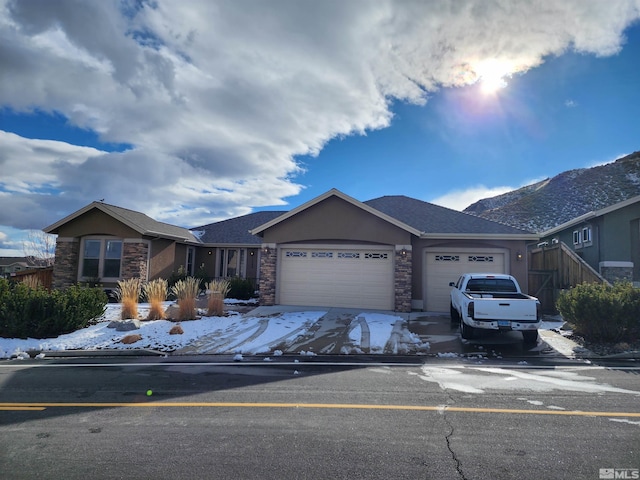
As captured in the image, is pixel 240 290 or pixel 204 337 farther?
pixel 240 290

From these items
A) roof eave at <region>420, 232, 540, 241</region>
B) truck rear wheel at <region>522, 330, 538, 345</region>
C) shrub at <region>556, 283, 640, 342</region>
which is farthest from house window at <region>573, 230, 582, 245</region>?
truck rear wheel at <region>522, 330, 538, 345</region>

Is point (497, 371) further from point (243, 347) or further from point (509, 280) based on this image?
point (243, 347)

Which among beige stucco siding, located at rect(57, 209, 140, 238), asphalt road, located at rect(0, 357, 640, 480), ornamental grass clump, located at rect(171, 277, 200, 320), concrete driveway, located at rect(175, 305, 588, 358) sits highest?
beige stucco siding, located at rect(57, 209, 140, 238)

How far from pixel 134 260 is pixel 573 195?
77.6 m

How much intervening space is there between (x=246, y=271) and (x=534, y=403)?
63.9 ft

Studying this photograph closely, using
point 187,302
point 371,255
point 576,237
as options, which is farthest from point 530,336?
point 576,237

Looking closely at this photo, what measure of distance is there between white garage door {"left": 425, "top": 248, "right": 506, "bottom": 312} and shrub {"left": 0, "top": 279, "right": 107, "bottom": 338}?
12.6 metres

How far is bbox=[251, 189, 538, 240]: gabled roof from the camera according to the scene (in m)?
15.5

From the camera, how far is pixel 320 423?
4.76 meters

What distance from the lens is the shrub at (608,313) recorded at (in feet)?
31.3

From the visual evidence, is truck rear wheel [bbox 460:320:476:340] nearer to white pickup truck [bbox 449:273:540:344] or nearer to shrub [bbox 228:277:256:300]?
white pickup truck [bbox 449:273:540:344]

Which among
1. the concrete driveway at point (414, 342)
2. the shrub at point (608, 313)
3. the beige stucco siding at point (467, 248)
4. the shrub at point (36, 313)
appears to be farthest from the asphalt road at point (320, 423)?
the beige stucco siding at point (467, 248)

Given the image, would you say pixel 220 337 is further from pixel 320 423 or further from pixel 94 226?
pixel 94 226

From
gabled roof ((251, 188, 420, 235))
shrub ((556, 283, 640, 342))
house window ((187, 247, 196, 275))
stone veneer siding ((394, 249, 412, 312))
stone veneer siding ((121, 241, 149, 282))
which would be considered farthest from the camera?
house window ((187, 247, 196, 275))
